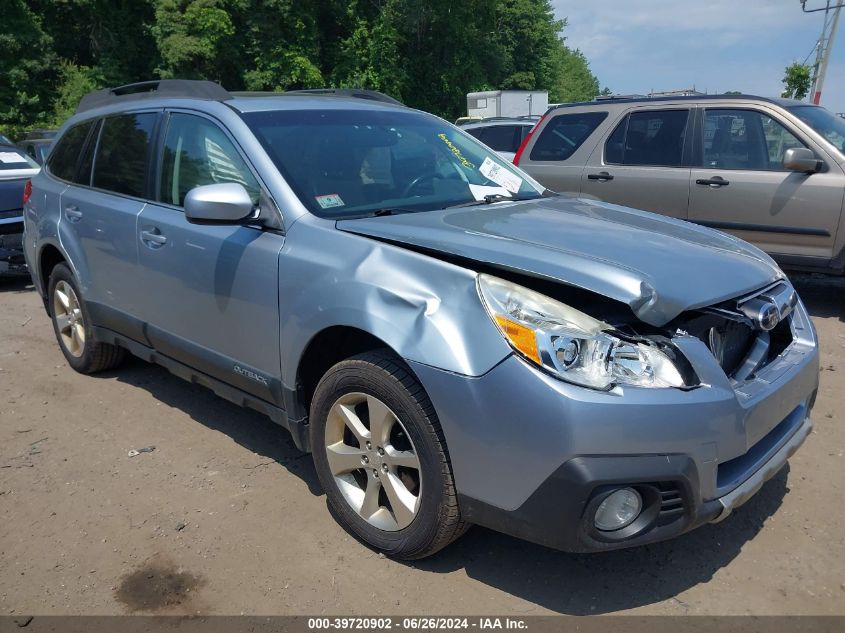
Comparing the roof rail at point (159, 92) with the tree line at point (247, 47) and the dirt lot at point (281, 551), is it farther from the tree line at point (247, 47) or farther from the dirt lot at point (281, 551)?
the tree line at point (247, 47)

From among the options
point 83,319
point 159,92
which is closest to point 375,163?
point 159,92

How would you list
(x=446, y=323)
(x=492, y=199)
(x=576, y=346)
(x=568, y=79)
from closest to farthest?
(x=576, y=346), (x=446, y=323), (x=492, y=199), (x=568, y=79)

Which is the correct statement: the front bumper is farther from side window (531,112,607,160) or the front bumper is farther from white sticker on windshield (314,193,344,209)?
side window (531,112,607,160)

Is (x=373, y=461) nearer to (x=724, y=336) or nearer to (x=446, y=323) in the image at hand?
(x=446, y=323)

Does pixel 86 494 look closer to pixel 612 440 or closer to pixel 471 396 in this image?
pixel 471 396

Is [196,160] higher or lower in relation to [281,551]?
higher

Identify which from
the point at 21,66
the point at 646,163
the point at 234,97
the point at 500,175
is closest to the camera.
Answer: the point at 234,97

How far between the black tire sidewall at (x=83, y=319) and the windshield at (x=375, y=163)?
2.09 m

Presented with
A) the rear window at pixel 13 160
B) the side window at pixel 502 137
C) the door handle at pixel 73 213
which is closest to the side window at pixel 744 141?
the door handle at pixel 73 213

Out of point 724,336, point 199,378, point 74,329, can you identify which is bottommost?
point 74,329

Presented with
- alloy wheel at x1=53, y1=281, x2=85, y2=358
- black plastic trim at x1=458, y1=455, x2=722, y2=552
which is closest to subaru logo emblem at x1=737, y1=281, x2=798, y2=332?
black plastic trim at x1=458, y1=455, x2=722, y2=552

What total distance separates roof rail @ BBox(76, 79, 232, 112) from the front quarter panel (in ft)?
4.11

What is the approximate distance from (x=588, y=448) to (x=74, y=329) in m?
4.12

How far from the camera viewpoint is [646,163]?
692cm
